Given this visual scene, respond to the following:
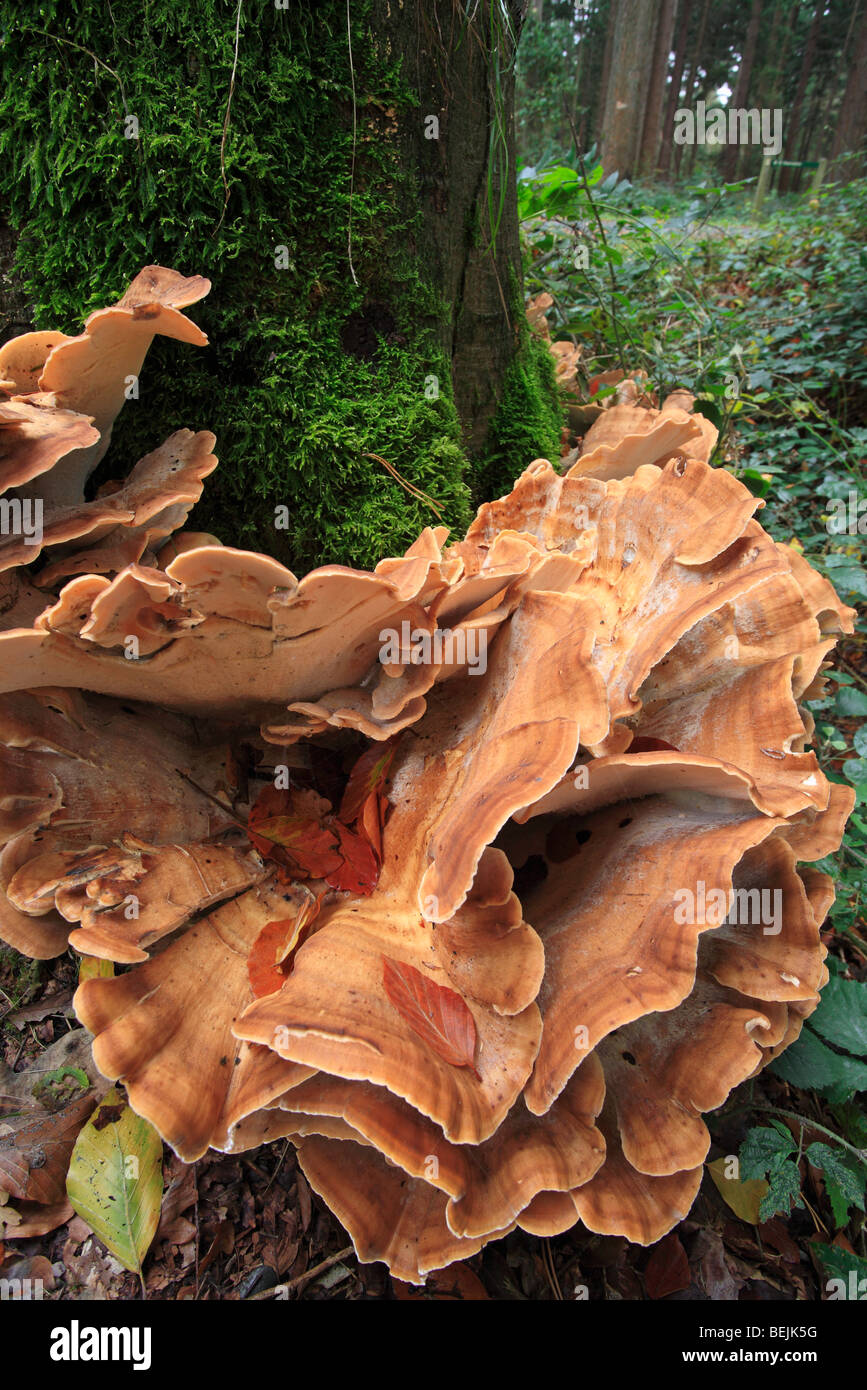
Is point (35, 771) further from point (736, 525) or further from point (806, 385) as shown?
point (806, 385)

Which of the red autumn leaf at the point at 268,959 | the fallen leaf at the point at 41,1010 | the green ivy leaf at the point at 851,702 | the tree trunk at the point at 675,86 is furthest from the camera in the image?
the tree trunk at the point at 675,86

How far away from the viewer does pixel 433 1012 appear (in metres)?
1.90

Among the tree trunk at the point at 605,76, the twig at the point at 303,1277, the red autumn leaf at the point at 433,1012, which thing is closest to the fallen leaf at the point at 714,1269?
the twig at the point at 303,1277

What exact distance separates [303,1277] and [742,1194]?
4.81ft

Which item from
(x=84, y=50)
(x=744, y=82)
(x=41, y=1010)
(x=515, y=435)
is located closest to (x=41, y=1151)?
(x=41, y=1010)

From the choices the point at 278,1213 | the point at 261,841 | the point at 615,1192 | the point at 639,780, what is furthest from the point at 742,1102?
the point at 261,841

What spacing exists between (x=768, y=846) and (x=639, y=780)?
435 millimetres

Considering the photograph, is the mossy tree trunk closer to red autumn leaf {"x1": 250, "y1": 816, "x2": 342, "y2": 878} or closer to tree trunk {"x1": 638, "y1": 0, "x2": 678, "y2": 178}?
red autumn leaf {"x1": 250, "y1": 816, "x2": 342, "y2": 878}

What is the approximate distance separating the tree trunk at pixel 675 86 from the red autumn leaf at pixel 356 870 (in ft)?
99.3

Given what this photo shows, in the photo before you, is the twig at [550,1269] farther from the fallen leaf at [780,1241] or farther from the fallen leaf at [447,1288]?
the fallen leaf at [780,1241]

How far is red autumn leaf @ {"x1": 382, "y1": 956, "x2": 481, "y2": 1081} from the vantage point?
1.84m

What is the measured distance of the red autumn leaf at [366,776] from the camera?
2350 mm

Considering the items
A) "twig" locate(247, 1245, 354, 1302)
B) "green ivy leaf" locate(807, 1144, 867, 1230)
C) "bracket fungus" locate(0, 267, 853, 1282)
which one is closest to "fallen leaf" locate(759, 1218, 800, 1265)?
"green ivy leaf" locate(807, 1144, 867, 1230)

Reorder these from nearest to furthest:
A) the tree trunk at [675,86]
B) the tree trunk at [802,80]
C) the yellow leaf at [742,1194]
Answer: the yellow leaf at [742,1194] < the tree trunk at [675,86] < the tree trunk at [802,80]
